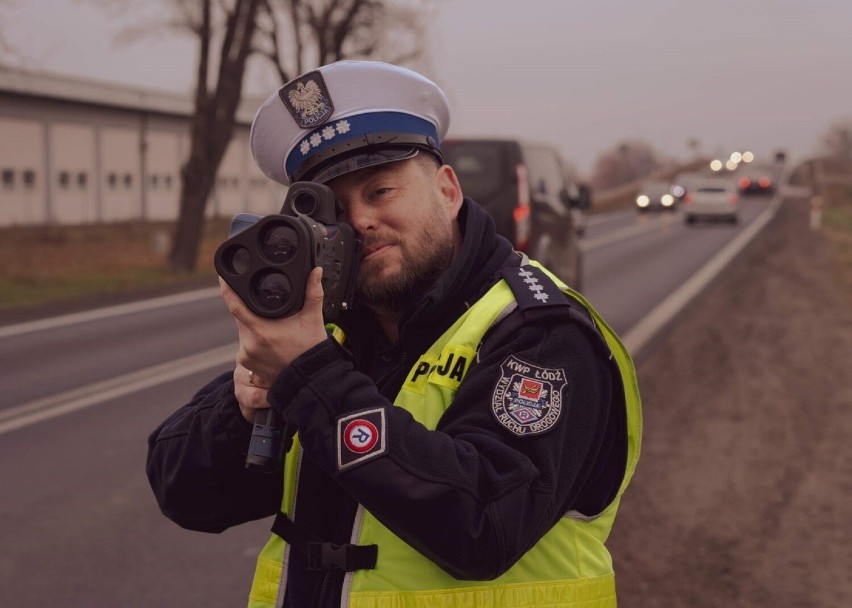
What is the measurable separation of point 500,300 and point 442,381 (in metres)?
0.17

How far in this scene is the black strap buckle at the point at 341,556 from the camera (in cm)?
182

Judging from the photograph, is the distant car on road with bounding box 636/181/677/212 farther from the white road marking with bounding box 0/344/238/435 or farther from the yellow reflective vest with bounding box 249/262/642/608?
the yellow reflective vest with bounding box 249/262/642/608

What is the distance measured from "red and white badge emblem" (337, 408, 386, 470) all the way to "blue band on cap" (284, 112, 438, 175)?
54cm

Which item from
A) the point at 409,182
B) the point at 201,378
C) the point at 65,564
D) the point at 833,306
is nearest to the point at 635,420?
the point at 409,182

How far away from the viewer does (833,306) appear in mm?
14750

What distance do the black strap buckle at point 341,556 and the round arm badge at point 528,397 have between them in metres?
0.29

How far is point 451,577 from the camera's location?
5.90ft

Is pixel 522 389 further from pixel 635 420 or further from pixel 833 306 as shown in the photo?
pixel 833 306

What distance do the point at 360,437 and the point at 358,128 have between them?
587mm

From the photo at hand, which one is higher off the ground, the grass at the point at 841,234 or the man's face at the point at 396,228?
the man's face at the point at 396,228

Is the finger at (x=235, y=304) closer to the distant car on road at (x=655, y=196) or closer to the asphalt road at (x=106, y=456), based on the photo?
the asphalt road at (x=106, y=456)

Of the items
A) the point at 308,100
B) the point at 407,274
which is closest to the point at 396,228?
the point at 407,274

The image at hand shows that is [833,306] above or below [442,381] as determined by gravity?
below

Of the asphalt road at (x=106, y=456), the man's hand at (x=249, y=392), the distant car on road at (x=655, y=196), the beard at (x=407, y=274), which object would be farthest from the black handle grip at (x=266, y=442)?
the distant car on road at (x=655, y=196)
